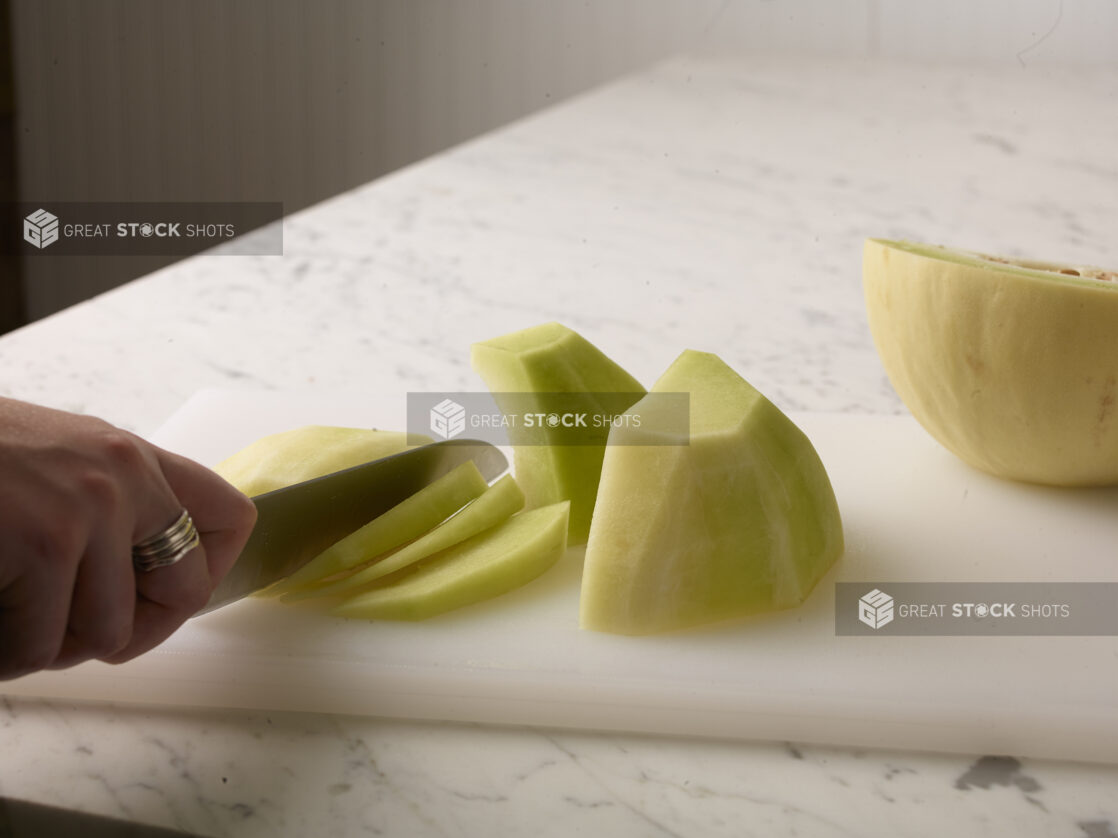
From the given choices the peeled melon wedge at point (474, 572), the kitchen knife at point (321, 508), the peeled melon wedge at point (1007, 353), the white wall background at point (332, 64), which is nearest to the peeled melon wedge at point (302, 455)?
the kitchen knife at point (321, 508)

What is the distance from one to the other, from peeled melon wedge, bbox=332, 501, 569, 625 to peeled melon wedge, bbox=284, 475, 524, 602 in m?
0.01

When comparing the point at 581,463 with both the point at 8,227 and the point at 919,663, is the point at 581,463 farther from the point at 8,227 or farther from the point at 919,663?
the point at 8,227

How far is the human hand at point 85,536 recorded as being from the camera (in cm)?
71

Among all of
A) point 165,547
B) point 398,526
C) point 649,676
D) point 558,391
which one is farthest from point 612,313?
Answer: point 165,547

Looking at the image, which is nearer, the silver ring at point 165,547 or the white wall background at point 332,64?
the silver ring at point 165,547

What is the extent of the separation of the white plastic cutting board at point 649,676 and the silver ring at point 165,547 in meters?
0.18

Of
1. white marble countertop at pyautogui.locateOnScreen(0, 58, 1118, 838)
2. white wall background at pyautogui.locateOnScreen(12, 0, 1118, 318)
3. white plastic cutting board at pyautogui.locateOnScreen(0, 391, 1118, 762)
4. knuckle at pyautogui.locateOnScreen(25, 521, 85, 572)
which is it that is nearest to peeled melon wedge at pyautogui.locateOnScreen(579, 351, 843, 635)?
white plastic cutting board at pyautogui.locateOnScreen(0, 391, 1118, 762)

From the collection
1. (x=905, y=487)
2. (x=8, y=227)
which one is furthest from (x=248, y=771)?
(x=8, y=227)

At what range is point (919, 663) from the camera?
3.22 ft

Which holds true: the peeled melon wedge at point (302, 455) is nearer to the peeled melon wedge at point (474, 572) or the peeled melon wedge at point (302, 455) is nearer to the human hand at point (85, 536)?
the peeled melon wedge at point (474, 572)

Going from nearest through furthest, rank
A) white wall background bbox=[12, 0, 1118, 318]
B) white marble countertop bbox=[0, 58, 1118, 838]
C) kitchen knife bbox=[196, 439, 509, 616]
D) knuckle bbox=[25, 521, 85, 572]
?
knuckle bbox=[25, 521, 85, 572] → white marble countertop bbox=[0, 58, 1118, 838] → kitchen knife bbox=[196, 439, 509, 616] → white wall background bbox=[12, 0, 1118, 318]

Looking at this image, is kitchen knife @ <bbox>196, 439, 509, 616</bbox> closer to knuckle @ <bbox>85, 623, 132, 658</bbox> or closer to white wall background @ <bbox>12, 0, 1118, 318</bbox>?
knuckle @ <bbox>85, 623, 132, 658</bbox>

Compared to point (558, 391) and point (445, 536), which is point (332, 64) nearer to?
point (558, 391)

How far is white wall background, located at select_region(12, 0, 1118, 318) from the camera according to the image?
118 inches
